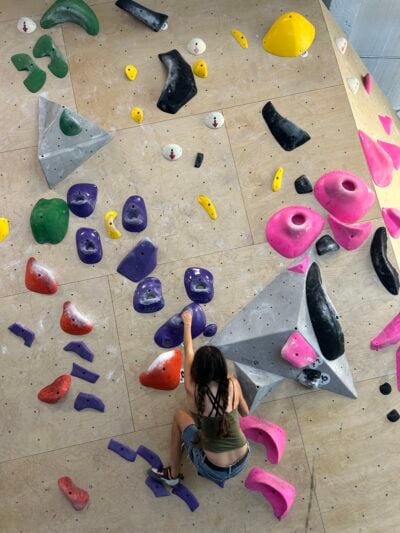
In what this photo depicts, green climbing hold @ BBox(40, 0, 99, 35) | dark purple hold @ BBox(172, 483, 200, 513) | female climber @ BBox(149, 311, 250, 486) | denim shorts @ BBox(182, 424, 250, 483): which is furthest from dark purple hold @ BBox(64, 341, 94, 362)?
green climbing hold @ BBox(40, 0, 99, 35)

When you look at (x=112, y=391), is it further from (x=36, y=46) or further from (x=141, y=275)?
(x=36, y=46)

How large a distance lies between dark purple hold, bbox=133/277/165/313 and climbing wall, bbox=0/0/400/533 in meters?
0.04

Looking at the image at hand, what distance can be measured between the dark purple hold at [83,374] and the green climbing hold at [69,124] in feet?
3.89

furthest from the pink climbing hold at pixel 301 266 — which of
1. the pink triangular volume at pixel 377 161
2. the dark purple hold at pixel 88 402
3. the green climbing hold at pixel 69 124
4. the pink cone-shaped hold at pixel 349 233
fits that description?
the green climbing hold at pixel 69 124

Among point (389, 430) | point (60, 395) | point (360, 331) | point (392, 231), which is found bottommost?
point (60, 395)

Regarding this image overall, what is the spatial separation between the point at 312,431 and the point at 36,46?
2.45 m

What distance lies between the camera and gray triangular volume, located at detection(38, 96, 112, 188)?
12.3 feet

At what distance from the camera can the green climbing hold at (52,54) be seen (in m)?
3.88

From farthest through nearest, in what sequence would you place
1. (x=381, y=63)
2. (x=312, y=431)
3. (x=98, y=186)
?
(x=381, y=63)
(x=98, y=186)
(x=312, y=431)

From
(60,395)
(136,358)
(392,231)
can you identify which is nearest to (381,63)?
(392,231)

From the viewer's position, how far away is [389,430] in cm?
353

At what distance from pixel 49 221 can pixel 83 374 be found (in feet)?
2.54

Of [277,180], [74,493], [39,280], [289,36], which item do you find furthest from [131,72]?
[74,493]

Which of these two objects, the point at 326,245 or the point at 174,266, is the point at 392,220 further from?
the point at 174,266
